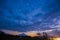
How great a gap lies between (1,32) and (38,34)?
9555 mm

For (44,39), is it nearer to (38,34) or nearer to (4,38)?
(38,34)

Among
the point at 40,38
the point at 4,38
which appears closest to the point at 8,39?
the point at 4,38

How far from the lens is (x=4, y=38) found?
27250 mm

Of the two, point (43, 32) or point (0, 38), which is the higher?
point (43, 32)

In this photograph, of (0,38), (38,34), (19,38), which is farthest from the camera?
(38,34)

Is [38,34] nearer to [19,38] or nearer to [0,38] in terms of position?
[19,38]

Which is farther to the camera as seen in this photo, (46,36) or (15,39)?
(46,36)

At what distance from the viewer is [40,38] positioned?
111ft

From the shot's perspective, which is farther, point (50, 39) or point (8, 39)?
point (50, 39)

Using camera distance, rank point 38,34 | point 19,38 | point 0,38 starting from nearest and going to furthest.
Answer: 1. point 0,38
2. point 19,38
3. point 38,34

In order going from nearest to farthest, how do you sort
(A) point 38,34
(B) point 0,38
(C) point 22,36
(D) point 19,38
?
(B) point 0,38 → (D) point 19,38 → (C) point 22,36 → (A) point 38,34

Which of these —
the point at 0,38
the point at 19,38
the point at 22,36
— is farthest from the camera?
the point at 22,36

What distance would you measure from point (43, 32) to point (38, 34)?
6.65 ft

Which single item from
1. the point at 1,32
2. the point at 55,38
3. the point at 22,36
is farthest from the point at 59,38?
the point at 1,32
